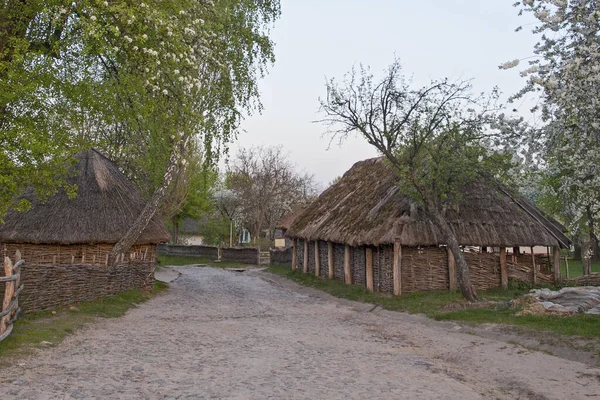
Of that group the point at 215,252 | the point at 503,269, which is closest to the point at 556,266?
the point at 503,269

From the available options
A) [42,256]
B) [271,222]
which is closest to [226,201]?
[271,222]

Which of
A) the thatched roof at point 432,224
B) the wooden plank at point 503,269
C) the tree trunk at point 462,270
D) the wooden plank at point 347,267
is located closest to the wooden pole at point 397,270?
the thatched roof at point 432,224

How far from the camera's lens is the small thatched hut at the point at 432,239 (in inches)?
752

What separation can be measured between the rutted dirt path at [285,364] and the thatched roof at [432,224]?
4.66m

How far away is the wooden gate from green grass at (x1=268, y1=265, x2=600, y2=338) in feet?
33.8

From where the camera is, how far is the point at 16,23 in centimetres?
1257

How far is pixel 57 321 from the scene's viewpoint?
12.4 metres

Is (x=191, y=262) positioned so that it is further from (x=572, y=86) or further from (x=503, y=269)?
(x=572, y=86)

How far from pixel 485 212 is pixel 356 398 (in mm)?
15183

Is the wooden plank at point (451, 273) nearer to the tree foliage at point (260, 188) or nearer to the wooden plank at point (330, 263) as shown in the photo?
the wooden plank at point (330, 263)

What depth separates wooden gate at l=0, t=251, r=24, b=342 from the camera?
9.83 m

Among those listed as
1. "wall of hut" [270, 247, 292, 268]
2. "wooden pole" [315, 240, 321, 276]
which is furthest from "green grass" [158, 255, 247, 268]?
"wooden pole" [315, 240, 321, 276]

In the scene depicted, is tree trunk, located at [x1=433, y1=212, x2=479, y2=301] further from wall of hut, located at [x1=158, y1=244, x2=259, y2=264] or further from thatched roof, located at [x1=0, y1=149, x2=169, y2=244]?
wall of hut, located at [x1=158, y1=244, x2=259, y2=264]

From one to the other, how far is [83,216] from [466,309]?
13855 millimetres
